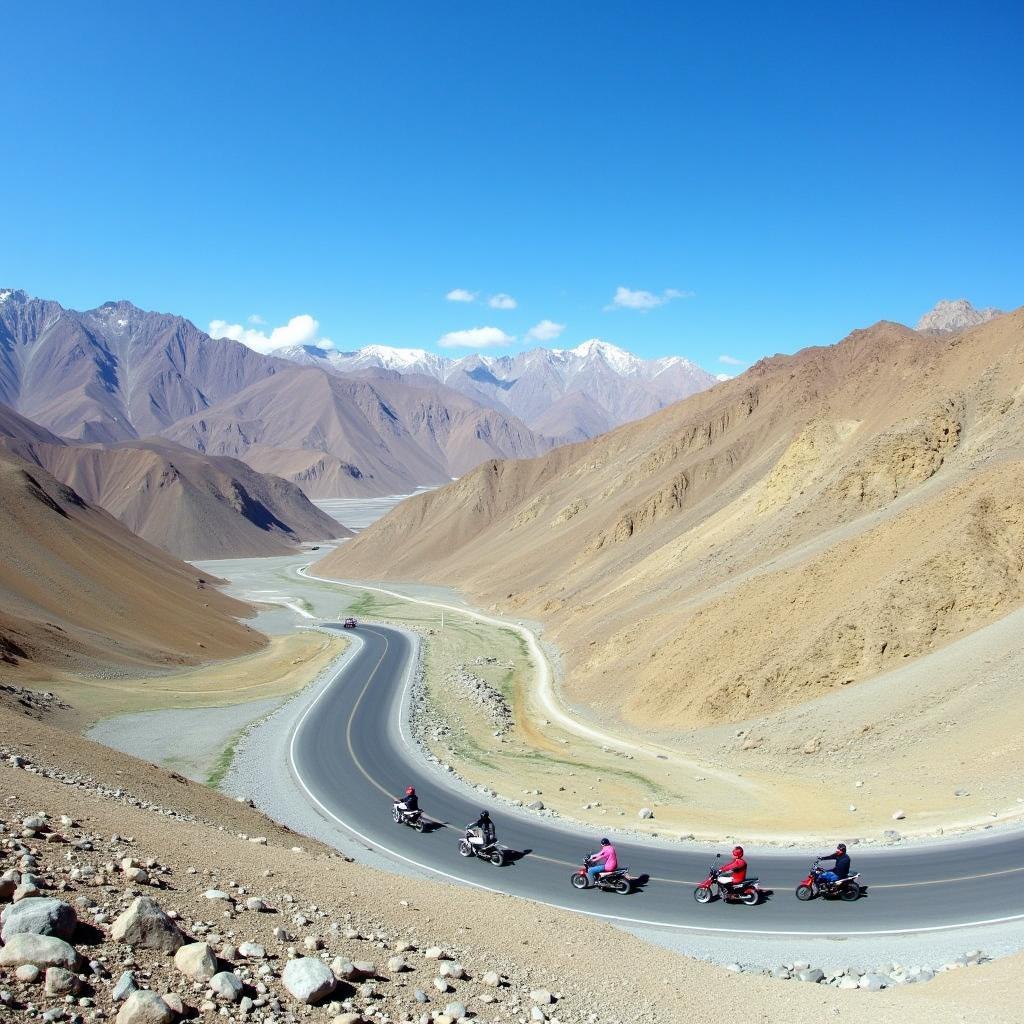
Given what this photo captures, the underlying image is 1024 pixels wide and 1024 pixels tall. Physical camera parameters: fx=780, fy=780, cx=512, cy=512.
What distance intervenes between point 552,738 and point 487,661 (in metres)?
20.8

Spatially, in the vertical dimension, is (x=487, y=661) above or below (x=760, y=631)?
below

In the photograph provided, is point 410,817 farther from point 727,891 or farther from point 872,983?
point 872,983

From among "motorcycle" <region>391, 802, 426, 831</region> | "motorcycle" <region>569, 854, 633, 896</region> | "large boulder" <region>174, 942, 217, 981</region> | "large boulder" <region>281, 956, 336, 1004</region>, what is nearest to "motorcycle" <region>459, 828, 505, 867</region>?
"motorcycle" <region>569, 854, 633, 896</region>

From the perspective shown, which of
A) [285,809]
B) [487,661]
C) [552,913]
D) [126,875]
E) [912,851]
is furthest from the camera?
[487,661]

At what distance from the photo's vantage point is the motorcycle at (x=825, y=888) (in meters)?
17.0

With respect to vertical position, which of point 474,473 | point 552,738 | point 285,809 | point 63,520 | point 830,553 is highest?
point 474,473

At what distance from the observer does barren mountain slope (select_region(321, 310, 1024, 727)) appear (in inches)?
1423

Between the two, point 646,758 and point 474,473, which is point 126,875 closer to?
point 646,758

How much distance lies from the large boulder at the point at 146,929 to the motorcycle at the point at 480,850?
13.2 m

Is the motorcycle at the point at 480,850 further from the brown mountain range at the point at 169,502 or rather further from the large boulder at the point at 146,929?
the brown mountain range at the point at 169,502

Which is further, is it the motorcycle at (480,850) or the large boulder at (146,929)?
the motorcycle at (480,850)

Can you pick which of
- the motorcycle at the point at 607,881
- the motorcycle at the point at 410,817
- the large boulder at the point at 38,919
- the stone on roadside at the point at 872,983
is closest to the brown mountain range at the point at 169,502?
Answer: the motorcycle at the point at 410,817

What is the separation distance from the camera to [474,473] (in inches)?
5856

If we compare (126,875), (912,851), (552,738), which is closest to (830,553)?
(552,738)
